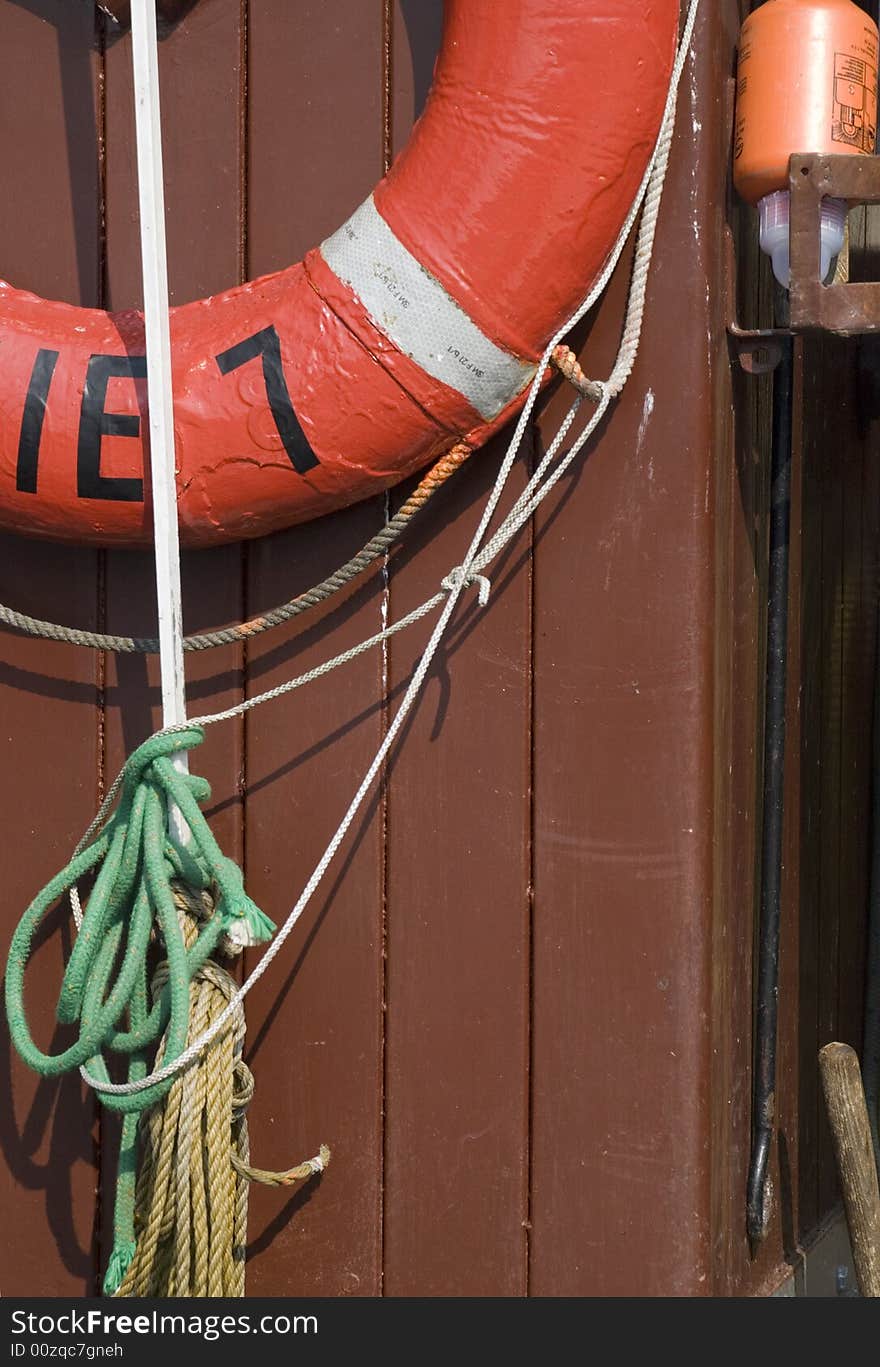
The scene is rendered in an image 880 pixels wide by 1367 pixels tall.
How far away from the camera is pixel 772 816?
58.9 inches

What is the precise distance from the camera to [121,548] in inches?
56.2

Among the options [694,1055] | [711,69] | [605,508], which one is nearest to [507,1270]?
[694,1055]

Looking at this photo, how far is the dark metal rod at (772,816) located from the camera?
4.80ft

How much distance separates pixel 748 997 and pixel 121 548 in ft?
2.63

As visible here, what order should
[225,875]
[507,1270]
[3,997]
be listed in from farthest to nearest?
[3,997], [507,1270], [225,875]

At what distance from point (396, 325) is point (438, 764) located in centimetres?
43

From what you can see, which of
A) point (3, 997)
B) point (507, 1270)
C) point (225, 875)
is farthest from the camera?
point (3, 997)

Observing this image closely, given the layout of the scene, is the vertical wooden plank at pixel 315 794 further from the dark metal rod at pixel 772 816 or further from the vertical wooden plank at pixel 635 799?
the dark metal rod at pixel 772 816

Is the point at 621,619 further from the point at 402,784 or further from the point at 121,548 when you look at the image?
the point at 121,548

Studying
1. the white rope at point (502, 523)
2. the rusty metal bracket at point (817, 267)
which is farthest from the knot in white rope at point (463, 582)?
the rusty metal bracket at point (817, 267)

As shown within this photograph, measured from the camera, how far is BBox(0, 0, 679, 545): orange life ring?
4.11 feet

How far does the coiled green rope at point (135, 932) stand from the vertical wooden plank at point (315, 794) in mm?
121

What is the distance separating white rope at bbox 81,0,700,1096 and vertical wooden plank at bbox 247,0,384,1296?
29 millimetres

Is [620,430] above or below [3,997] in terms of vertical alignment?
above
